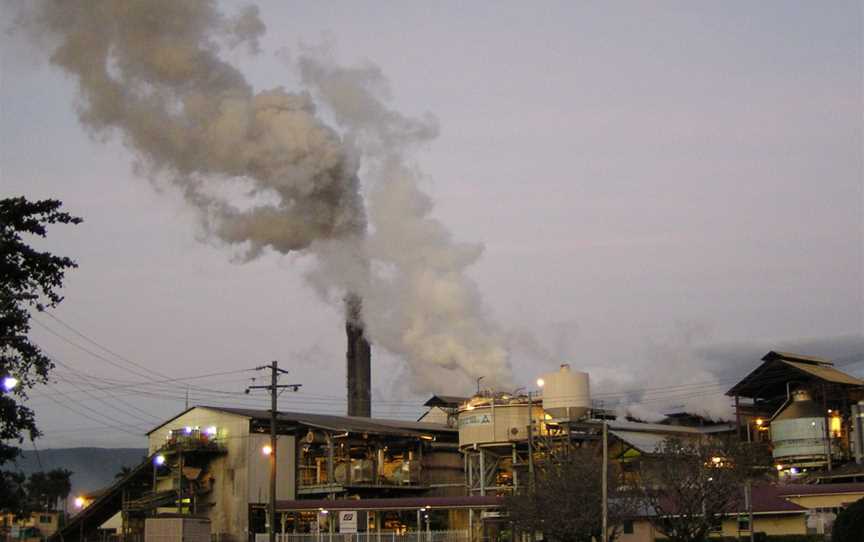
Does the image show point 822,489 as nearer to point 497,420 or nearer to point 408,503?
point 497,420

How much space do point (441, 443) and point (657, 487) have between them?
40.9m

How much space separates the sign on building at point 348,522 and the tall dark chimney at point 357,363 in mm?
22342

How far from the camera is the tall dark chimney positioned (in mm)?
92656

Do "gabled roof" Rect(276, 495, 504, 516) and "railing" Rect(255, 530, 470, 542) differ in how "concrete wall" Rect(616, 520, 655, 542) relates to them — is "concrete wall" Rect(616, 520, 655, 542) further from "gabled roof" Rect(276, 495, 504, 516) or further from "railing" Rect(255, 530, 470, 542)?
"railing" Rect(255, 530, 470, 542)

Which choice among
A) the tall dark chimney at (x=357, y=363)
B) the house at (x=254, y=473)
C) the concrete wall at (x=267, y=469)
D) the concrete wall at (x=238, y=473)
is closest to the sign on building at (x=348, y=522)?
the house at (x=254, y=473)

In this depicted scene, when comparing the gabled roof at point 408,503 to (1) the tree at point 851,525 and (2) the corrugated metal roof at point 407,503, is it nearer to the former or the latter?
(2) the corrugated metal roof at point 407,503

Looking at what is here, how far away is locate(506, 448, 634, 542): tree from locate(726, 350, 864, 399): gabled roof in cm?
3759

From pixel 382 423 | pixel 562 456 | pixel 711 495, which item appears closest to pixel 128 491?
pixel 382 423

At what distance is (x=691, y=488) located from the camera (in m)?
50.8

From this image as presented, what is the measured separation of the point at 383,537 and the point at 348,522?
279cm

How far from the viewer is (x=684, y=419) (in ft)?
351

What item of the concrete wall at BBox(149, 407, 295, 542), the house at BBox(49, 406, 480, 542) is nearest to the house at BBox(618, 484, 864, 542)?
the house at BBox(49, 406, 480, 542)

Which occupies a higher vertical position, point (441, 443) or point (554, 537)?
point (441, 443)

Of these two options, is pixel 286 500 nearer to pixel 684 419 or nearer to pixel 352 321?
pixel 352 321
